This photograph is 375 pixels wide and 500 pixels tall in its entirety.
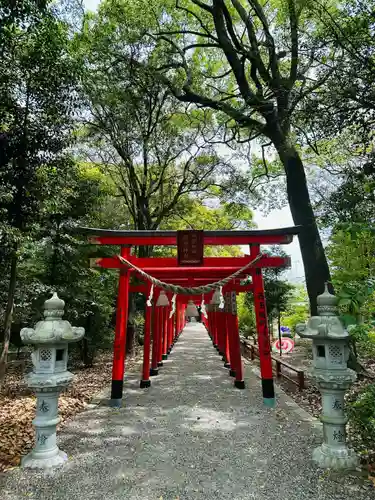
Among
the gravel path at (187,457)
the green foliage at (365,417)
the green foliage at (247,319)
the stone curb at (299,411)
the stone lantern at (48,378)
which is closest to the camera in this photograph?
the gravel path at (187,457)

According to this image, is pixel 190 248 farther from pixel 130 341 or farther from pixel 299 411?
pixel 130 341

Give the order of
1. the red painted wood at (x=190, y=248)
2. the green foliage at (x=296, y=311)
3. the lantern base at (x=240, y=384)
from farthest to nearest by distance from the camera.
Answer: the green foliage at (x=296, y=311)
the lantern base at (x=240, y=384)
the red painted wood at (x=190, y=248)

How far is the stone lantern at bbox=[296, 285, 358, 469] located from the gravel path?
264 mm

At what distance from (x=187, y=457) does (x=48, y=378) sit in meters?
2.03

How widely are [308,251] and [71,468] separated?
22.1 ft

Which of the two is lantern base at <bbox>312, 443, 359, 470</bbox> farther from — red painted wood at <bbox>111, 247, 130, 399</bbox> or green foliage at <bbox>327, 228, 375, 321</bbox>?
green foliage at <bbox>327, 228, 375, 321</bbox>

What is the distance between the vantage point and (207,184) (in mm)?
15180

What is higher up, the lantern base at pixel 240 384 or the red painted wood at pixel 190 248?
the red painted wood at pixel 190 248

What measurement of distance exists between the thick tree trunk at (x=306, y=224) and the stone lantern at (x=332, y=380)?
4.01 m

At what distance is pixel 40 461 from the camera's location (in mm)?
3842

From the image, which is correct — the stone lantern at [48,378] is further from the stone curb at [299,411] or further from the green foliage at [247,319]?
the green foliage at [247,319]

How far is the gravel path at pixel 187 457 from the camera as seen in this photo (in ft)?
10.9

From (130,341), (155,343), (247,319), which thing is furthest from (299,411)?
(247,319)

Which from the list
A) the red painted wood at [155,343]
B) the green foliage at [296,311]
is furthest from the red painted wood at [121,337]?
the green foliage at [296,311]
